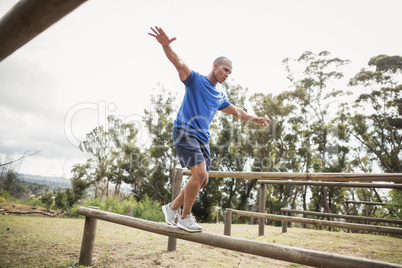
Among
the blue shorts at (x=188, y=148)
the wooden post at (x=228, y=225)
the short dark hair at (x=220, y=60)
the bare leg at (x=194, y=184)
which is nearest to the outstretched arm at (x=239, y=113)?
the short dark hair at (x=220, y=60)

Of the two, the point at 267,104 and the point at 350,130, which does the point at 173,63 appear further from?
the point at 350,130

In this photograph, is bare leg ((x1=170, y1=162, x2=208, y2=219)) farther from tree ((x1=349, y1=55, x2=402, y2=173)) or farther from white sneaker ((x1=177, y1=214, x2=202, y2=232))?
tree ((x1=349, y1=55, x2=402, y2=173))

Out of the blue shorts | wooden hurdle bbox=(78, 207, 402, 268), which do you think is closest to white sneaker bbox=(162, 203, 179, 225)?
wooden hurdle bbox=(78, 207, 402, 268)

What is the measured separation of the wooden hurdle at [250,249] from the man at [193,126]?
135 mm

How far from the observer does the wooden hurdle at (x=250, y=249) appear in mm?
1539

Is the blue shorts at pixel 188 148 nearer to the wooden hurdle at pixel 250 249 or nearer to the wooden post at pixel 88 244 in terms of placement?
the wooden hurdle at pixel 250 249

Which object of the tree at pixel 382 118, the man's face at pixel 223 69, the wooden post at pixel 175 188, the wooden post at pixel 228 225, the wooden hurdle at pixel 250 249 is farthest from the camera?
the tree at pixel 382 118

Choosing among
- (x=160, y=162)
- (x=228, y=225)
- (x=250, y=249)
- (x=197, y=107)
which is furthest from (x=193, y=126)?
(x=160, y=162)

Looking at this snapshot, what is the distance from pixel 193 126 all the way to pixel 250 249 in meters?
1.22

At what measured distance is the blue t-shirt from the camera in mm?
2377

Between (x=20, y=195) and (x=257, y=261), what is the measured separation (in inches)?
849

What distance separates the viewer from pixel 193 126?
2359 millimetres

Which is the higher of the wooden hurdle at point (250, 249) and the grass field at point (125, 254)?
the wooden hurdle at point (250, 249)

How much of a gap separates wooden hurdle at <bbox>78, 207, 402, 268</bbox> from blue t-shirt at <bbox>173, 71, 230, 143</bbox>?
0.96 metres
